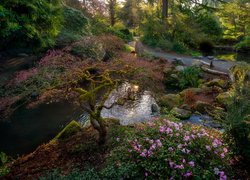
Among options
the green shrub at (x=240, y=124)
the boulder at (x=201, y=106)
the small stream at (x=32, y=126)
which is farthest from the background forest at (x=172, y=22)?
the green shrub at (x=240, y=124)

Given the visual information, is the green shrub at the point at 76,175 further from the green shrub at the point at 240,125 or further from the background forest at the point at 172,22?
the background forest at the point at 172,22

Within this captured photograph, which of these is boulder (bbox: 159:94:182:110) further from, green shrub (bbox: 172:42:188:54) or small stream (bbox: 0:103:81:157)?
green shrub (bbox: 172:42:188:54)

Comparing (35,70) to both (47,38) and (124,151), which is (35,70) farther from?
(124,151)

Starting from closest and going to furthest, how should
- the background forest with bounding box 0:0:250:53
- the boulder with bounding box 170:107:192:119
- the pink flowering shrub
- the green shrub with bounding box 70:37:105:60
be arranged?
1. the pink flowering shrub
2. the green shrub with bounding box 70:37:105:60
3. the boulder with bounding box 170:107:192:119
4. the background forest with bounding box 0:0:250:53

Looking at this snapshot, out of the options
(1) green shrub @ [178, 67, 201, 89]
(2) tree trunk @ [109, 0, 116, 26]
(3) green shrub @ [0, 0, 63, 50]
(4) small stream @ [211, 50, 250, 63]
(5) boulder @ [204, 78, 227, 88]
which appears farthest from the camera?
(2) tree trunk @ [109, 0, 116, 26]

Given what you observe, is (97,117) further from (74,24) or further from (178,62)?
(178,62)

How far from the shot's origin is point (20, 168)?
21.6ft

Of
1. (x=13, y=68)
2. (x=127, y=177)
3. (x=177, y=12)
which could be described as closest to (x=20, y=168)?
(x=127, y=177)

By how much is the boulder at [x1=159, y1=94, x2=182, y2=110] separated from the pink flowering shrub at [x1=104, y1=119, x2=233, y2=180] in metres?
5.19

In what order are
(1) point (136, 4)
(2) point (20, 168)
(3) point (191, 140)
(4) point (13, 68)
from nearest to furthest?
1. (3) point (191, 140)
2. (2) point (20, 168)
3. (4) point (13, 68)
4. (1) point (136, 4)

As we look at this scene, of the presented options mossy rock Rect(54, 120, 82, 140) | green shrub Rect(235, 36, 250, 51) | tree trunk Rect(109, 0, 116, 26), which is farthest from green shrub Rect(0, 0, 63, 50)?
tree trunk Rect(109, 0, 116, 26)

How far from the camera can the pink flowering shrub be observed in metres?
4.94

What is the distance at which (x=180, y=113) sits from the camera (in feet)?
33.7

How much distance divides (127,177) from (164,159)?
0.84m
